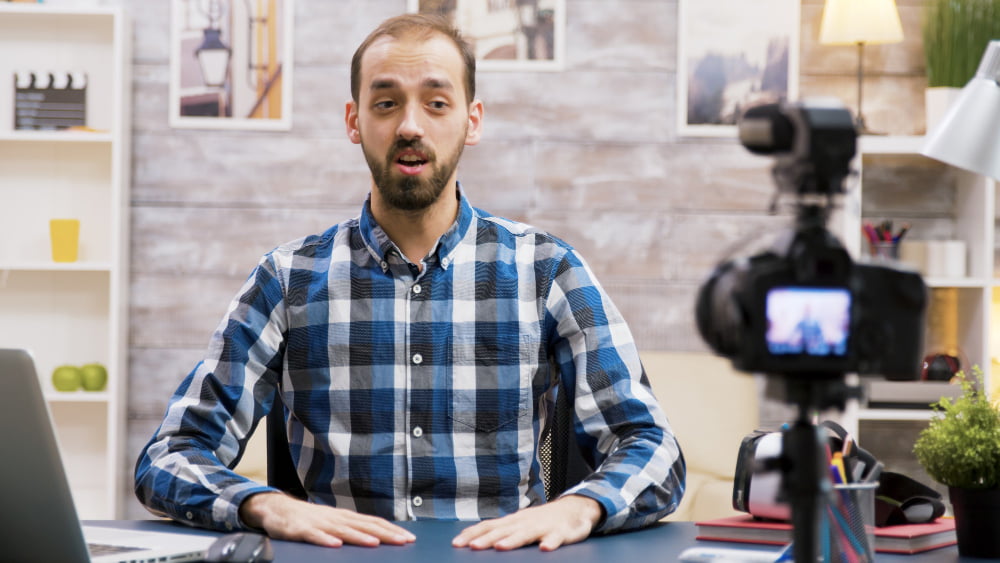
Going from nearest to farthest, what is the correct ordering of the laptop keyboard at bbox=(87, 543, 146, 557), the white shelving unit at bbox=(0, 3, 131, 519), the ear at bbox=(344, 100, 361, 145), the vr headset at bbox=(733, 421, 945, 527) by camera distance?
the laptop keyboard at bbox=(87, 543, 146, 557)
the vr headset at bbox=(733, 421, 945, 527)
the ear at bbox=(344, 100, 361, 145)
the white shelving unit at bbox=(0, 3, 131, 519)

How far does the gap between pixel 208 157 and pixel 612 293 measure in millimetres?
1390

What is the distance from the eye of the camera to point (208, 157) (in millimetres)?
3508

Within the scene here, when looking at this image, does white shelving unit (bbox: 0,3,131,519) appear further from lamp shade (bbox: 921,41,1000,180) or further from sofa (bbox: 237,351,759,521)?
lamp shade (bbox: 921,41,1000,180)

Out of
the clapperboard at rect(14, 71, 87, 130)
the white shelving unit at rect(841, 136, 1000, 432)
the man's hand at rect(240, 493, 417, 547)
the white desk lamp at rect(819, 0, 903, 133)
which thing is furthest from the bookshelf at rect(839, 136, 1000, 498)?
the clapperboard at rect(14, 71, 87, 130)

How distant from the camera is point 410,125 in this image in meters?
1.62

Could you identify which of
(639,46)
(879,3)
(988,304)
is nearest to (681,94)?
(639,46)

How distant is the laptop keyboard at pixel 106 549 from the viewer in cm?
105

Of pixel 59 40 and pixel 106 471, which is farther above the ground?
pixel 59 40

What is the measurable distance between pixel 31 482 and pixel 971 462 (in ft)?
3.02

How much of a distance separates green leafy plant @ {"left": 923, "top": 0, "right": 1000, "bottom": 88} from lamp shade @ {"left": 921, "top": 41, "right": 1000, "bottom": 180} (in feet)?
5.70

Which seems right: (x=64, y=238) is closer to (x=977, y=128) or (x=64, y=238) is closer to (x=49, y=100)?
(x=49, y=100)

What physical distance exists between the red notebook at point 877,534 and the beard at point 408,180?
0.68 m

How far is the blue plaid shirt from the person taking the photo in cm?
157

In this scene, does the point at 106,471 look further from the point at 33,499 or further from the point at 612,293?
the point at 33,499
